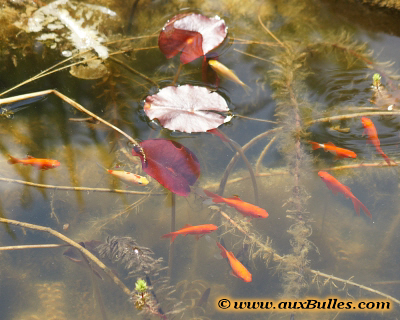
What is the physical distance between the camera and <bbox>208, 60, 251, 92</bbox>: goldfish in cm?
292

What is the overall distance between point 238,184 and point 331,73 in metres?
1.36

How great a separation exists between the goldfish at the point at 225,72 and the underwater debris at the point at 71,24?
98 centimetres

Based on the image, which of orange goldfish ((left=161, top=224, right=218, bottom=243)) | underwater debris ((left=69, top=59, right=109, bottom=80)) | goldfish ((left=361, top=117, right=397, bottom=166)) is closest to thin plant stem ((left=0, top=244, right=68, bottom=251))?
orange goldfish ((left=161, top=224, right=218, bottom=243))

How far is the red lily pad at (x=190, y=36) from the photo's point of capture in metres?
2.83

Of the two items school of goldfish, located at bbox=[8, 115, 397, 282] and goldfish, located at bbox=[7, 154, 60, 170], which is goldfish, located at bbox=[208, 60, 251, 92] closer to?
school of goldfish, located at bbox=[8, 115, 397, 282]

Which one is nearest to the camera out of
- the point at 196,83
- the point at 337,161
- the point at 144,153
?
the point at 144,153

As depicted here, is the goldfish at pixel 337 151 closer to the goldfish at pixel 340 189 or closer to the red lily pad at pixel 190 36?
the goldfish at pixel 340 189

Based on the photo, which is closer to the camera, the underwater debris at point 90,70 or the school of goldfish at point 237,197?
the school of goldfish at point 237,197

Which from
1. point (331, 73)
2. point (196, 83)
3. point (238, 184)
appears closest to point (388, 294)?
point (238, 184)

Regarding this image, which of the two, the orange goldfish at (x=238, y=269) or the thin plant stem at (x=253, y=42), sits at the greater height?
the thin plant stem at (x=253, y=42)

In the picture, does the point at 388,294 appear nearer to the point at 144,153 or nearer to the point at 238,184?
the point at 238,184

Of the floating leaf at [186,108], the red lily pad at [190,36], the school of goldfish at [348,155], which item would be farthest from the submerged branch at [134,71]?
the school of goldfish at [348,155]

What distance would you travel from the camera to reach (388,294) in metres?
2.25

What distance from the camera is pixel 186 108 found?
8.36 ft
